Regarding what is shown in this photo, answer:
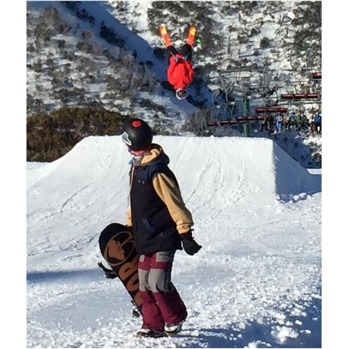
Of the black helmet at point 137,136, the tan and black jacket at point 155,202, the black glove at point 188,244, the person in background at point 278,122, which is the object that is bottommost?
the black glove at point 188,244

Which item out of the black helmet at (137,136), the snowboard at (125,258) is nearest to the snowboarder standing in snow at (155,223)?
the black helmet at (137,136)

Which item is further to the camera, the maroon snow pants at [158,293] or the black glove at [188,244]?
the maroon snow pants at [158,293]

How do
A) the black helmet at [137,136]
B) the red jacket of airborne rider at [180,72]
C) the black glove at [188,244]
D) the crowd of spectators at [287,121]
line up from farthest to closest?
the crowd of spectators at [287,121]
the red jacket of airborne rider at [180,72]
the black helmet at [137,136]
the black glove at [188,244]

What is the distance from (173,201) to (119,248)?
0.65m

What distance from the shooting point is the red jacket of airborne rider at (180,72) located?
8.45m

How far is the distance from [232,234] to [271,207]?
166 centimetres

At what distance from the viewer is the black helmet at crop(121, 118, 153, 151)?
13.0 ft

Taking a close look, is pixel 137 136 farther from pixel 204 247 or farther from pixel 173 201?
pixel 204 247

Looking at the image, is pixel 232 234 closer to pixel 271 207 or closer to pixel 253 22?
pixel 271 207

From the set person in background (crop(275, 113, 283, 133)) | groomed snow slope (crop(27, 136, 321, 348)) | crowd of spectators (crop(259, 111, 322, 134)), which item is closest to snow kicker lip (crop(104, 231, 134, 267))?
groomed snow slope (crop(27, 136, 321, 348))

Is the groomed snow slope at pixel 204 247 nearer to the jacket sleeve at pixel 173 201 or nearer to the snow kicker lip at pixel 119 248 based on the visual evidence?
the snow kicker lip at pixel 119 248

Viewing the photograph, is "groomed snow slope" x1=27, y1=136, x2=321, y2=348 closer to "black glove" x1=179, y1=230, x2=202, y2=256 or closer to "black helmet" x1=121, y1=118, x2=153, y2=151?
"black glove" x1=179, y1=230, x2=202, y2=256

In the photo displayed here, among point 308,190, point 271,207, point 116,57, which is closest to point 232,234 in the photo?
point 271,207

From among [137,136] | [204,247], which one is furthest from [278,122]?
[137,136]
